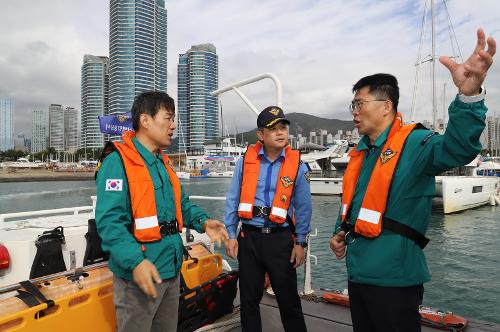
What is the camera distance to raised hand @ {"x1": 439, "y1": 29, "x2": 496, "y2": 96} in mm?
1402

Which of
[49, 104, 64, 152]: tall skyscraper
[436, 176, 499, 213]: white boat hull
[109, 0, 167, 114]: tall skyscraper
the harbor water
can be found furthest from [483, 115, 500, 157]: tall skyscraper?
[49, 104, 64, 152]: tall skyscraper

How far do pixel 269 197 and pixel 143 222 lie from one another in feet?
4.01

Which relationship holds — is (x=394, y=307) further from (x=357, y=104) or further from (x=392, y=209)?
(x=357, y=104)

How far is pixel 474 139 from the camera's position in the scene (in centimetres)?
150

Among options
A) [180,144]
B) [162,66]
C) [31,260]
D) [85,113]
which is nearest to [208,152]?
[180,144]

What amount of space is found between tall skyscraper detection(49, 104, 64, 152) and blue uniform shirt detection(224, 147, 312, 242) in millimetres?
188351

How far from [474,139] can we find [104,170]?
1.99 m

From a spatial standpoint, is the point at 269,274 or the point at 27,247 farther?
the point at 27,247

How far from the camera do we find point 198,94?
3440 inches

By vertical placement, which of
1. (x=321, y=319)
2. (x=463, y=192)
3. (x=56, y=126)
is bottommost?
(x=463, y=192)

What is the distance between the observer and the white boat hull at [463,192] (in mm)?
20719

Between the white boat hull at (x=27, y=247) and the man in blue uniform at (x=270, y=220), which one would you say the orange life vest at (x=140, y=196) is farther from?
the white boat hull at (x=27, y=247)

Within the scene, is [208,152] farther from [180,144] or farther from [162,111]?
[162,111]

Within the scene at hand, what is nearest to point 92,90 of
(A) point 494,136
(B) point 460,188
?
(B) point 460,188
